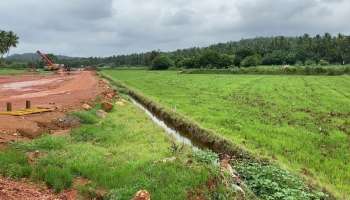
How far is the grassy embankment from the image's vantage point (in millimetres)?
10714

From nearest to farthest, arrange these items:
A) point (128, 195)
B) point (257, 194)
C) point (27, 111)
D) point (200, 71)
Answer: point (128, 195)
point (257, 194)
point (27, 111)
point (200, 71)

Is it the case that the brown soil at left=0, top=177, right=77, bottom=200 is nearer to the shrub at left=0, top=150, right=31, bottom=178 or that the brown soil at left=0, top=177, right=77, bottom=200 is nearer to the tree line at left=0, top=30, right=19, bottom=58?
the shrub at left=0, top=150, right=31, bottom=178

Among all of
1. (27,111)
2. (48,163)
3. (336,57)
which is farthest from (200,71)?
(48,163)

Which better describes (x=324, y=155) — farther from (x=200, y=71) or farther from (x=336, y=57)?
(x=336, y=57)

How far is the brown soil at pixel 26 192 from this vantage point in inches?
400

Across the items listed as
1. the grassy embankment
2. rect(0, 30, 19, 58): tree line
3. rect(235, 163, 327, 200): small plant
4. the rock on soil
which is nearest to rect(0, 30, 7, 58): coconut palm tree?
rect(0, 30, 19, 58): tree line

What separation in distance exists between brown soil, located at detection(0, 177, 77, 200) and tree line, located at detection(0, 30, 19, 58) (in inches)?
4225

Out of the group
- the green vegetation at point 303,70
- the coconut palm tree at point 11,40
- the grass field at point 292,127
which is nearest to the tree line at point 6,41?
the coconut palm tree at point 11,40

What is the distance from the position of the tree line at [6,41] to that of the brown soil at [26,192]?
10732 centimetres

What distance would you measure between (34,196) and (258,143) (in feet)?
29.9

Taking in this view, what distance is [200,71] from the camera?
325 feet

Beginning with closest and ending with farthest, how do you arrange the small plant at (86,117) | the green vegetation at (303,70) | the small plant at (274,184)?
the small plant at (274,184), the small plant at (86,117), the green vegetation at (303,70)

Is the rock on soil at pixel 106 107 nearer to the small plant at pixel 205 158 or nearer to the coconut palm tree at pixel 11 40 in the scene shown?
the small plant at pixel 205 158

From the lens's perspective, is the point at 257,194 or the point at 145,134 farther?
the point at 145,134
